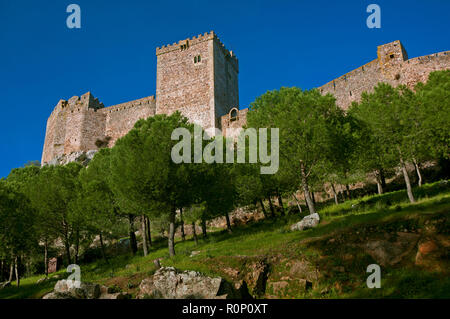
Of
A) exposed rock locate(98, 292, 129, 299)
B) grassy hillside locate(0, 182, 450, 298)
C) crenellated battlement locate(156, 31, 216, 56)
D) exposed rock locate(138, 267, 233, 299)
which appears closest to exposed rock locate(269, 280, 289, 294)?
grassy hillside locate(0, 182, 450, 298)

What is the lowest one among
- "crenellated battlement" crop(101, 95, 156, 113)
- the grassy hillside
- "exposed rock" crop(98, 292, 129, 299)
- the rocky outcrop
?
"exposed rock" crop(98, 292, 129, 299)

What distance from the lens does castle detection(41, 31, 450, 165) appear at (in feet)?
136

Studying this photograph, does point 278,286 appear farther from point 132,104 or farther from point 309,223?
point 132,104

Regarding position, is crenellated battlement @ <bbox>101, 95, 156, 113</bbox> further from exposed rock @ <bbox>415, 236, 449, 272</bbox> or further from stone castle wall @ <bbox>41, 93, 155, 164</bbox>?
exposed rock @ <bbox>415, 236, 449, 272</bbox>

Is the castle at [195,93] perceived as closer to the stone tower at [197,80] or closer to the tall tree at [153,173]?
the stone tower at [197,80]

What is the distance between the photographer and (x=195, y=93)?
187 feet

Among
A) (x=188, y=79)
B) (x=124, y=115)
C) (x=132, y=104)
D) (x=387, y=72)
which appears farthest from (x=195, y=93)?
(x=387, y=72)

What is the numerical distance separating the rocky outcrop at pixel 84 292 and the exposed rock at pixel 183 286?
1198mm

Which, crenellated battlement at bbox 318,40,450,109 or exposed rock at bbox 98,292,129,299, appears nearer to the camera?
exposed rock at bbox 98,292,129,299

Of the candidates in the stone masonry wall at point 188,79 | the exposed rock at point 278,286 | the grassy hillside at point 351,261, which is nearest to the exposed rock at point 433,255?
the grassy hillside at point 351,261

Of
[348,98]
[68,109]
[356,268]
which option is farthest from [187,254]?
[68,109]

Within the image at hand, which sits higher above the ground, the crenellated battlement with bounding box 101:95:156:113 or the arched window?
the crenellated battlement with bounding box 101:95:156:113

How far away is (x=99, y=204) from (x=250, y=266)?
20404 millimetres
